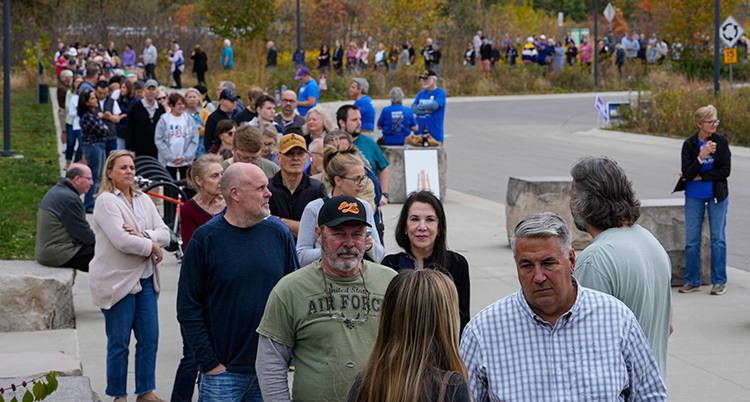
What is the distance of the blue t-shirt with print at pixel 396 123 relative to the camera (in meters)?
15.0

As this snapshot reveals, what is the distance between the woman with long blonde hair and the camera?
2.76 metres

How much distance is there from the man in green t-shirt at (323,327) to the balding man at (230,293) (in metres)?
0.66

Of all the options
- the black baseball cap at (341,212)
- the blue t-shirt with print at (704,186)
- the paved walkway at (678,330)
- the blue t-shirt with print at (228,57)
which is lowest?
the paved walkway at (678,330)

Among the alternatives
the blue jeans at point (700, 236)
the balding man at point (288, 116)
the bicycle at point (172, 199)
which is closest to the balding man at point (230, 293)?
the blue jeans at point (700, 236)

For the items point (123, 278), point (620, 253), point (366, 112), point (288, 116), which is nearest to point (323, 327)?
point (620, 253)

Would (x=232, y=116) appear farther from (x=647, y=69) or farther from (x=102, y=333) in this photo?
(x=647, y=69)

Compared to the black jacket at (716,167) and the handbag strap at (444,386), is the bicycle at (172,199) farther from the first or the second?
the handbag strap at (444,386)

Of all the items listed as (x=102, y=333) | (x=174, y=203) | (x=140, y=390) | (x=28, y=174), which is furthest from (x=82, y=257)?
(x=28, y=174)

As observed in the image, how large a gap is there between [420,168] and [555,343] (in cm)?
1172

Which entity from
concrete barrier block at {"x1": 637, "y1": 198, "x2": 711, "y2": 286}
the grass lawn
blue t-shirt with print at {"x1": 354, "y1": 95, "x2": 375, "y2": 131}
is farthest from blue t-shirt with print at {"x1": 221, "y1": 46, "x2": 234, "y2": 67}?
concrete barrier block at {"x1": 637, "y1": 198, "x2": 711, "y2": 286}

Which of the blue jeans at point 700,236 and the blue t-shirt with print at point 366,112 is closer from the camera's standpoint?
the blue jeans at point 700,236

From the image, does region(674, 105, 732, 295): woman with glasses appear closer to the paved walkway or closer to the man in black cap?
the paved walkway

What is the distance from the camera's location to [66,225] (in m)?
7.82

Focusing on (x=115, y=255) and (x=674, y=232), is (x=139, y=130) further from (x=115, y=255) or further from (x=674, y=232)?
(x=674, y=232)
